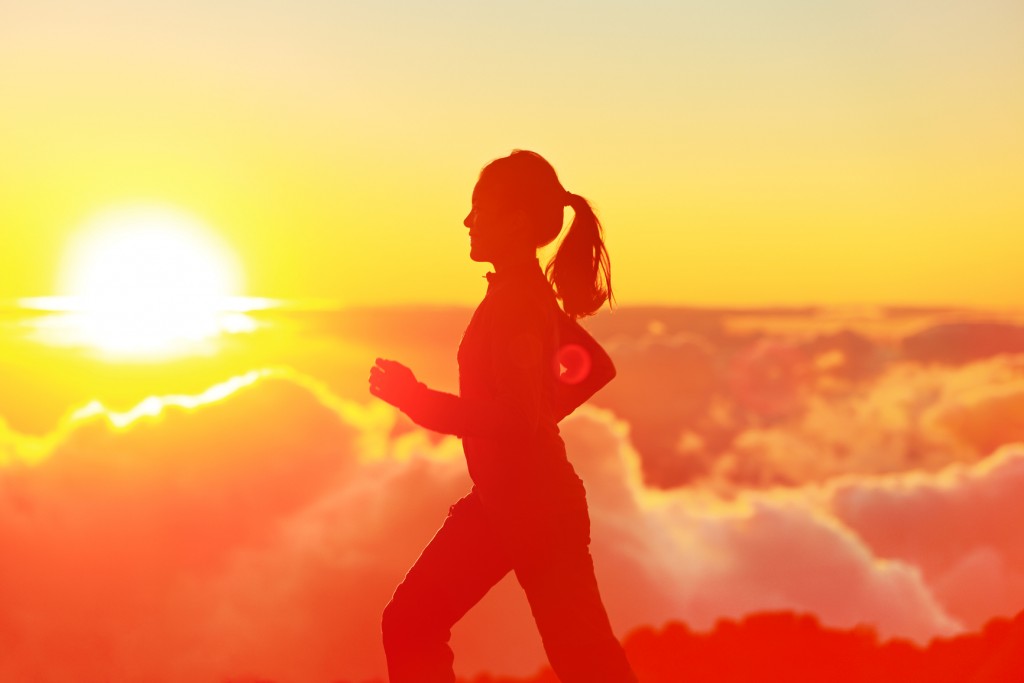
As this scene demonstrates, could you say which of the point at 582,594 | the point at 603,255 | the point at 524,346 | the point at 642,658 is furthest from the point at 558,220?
the point at 642,658

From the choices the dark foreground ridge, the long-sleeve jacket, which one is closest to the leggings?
the long-sleeve jacket

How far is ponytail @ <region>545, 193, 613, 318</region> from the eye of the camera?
4.77 metres

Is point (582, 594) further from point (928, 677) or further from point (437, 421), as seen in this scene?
point (928, 677)

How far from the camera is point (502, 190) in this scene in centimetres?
462

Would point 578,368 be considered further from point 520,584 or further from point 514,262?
A: point 520,584

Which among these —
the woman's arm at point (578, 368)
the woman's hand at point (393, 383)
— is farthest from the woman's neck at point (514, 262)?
the woman's hand at point (393, 383)

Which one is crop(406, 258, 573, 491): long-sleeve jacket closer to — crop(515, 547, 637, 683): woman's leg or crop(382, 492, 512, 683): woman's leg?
crop(382, 492, 512, 683): woman's leg

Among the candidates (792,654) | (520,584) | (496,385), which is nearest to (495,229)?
(496,385)

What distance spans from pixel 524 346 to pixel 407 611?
109 centimetres

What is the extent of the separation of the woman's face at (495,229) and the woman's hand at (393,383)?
2.04ft

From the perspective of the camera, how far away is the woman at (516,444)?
14.2 ft

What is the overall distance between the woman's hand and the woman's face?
0.62 meters

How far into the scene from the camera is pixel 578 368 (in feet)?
16.3

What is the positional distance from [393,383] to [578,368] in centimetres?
96
